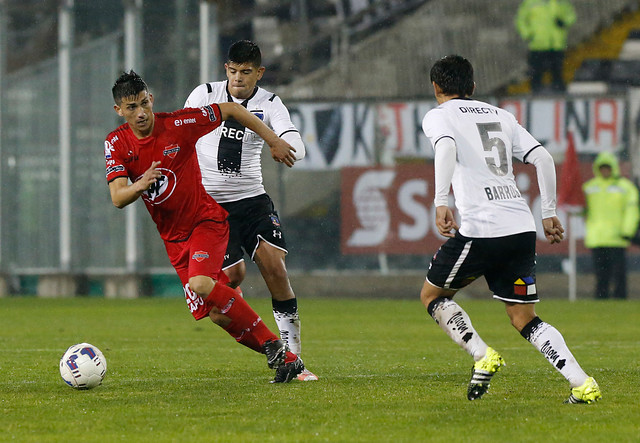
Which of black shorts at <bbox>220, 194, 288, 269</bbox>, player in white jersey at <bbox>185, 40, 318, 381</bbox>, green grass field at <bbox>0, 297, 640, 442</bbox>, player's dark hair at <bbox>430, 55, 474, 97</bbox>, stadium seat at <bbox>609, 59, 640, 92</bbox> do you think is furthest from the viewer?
stadium seat at <bbox>609, 59, 640, 92</bbox>

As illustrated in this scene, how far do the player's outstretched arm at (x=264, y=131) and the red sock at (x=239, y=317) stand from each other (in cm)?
85

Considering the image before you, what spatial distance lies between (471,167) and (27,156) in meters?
15.6

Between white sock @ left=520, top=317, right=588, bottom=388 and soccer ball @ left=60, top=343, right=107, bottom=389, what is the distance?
8.22ft

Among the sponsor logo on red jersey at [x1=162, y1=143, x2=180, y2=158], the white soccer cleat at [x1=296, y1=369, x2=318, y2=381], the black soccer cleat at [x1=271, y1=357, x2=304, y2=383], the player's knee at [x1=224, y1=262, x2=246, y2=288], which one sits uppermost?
the sponsor logo on red jersey at [x1=162, y1=143, x2=180, y2=158]

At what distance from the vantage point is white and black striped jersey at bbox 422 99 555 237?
6250mm

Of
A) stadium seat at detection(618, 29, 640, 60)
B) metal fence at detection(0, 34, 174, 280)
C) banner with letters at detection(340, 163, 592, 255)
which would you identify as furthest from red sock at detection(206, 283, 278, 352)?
stadium seat at detection(618, 29, 640, 60)

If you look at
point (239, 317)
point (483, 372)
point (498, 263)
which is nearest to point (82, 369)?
→ point (239, 317)

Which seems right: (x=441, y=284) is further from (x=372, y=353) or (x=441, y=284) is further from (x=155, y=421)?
(x=372, y=353)

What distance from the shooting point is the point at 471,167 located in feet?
20.7

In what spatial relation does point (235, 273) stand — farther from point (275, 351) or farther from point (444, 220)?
point (444, 220)

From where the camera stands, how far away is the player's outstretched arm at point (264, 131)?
681cm

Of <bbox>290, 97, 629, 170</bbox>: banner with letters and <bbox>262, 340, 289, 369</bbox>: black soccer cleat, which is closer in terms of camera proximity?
<bbox>262, 340, 289, 369</bbox>: black soccer cleat

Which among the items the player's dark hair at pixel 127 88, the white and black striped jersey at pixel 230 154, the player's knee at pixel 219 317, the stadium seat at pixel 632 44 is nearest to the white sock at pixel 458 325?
the player's knee at pixel 219 317

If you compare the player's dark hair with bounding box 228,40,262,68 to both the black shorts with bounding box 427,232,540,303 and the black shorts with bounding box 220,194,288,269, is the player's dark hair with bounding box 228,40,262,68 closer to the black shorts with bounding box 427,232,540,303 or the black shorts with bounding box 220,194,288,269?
the black shorts with bounding box 220,194,288,269
